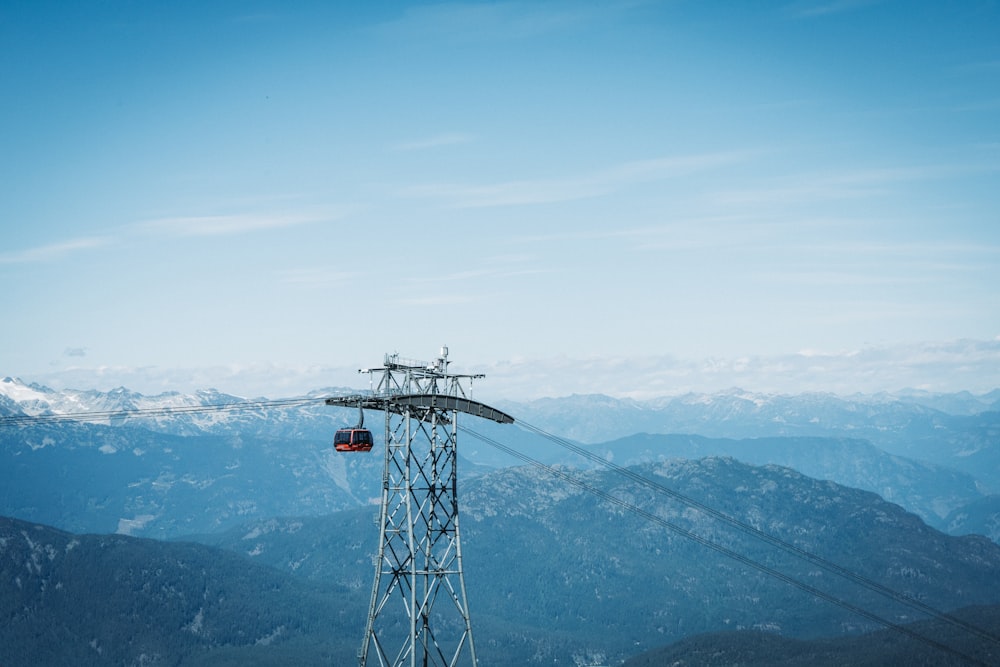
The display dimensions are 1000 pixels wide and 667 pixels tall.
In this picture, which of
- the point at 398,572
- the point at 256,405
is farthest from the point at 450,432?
the point at 256,405

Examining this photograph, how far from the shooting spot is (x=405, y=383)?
3506 inches

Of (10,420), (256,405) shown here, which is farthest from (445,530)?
(10,420)

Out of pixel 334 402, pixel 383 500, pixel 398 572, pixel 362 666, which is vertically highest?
pixel 334 402

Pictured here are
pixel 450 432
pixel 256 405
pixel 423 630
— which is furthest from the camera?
pixel 256 405

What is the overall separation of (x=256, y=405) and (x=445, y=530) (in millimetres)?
37393

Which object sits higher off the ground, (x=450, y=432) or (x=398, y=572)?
(x=450, y=432)

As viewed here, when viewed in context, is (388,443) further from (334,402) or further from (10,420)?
(10,420)

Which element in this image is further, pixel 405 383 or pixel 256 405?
pixel 256 405

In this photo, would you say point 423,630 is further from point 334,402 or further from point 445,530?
point 334,402

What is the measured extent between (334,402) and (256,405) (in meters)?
32.2

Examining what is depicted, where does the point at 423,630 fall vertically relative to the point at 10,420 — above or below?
below

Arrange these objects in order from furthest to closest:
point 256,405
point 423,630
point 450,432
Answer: point 256,405 → point 450,432 → point 423,630

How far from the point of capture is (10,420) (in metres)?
123

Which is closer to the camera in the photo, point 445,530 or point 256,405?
point 445,530
